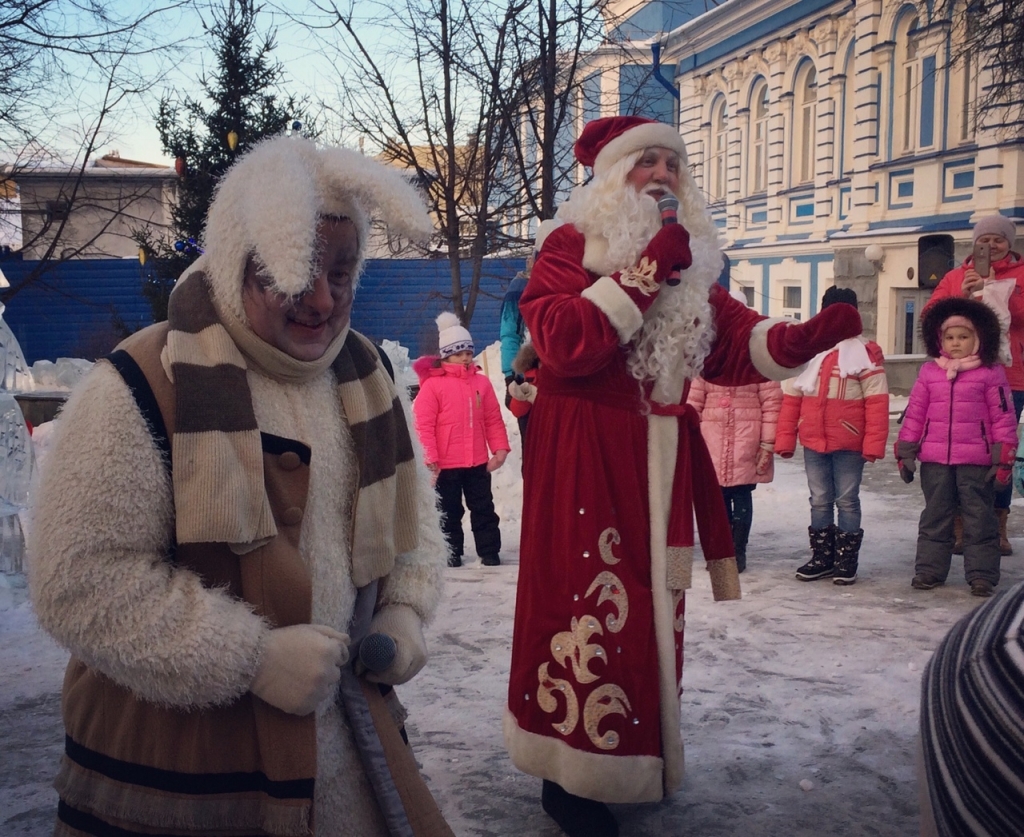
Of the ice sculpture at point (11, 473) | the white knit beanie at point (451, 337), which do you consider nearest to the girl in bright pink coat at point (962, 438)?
the white knit beanie at point (451, 337)

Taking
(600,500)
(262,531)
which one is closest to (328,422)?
(262,531)

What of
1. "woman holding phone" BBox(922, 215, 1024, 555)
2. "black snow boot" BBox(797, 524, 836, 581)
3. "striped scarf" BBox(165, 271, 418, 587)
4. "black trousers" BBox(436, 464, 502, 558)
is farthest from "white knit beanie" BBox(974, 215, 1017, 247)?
"striped scarf" BBox(165, 271, 418, 587)

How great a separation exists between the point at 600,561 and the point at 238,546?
4.84 feet

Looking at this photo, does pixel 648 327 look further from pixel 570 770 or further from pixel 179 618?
pixel 179 618

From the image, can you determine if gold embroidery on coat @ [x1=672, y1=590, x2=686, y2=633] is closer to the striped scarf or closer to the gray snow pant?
the striped scarf

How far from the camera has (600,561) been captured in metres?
2.97

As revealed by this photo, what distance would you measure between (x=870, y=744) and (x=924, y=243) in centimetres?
1111

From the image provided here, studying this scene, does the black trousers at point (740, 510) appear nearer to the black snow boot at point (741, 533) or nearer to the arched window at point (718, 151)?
the black snow boot at point (741, 533)

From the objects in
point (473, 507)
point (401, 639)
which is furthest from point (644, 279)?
point (473, 507)

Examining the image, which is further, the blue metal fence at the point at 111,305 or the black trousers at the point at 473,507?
the blue metal fence at the point at 111,305

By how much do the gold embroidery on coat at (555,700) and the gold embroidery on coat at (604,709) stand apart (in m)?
0.04

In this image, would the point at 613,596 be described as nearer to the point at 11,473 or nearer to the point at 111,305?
the point at 11,473

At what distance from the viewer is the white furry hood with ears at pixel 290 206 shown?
5.59ft

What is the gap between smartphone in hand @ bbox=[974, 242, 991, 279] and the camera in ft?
22.4
